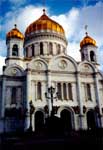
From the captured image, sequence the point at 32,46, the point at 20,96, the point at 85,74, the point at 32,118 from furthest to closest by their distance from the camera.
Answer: the point at 32,46 < the point at 85,74 < the point at 20,96 < the point at 32,118

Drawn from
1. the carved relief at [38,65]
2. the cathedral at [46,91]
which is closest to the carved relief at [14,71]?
the cathedral at [46,91]

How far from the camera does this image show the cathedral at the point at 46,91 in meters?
25.2

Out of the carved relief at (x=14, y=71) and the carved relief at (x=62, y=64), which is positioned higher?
the carved relief at (x=62, y=64)

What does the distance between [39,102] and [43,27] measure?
12933mm

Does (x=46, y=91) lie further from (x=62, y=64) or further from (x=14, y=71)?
(x=14, y=71)

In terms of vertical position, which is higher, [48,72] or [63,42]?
[63,42]

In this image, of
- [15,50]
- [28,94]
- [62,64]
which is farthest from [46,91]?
[15,50]

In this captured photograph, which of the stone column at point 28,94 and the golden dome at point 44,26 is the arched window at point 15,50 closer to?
the stone column at point 28,94

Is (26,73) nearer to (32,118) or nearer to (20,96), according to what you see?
(20,96)

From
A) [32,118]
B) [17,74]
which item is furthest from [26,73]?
[32,118]

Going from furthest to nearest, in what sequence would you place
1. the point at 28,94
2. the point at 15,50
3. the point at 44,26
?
the point at 44,26 → the point at 15,50 → the point at 28,94

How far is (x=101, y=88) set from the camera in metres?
29.5

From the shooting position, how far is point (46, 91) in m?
26.6

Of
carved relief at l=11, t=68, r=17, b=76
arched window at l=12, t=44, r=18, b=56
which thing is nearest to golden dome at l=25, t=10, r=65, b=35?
arched window at l=12, t=44, r=18, b=56
